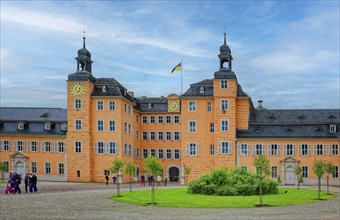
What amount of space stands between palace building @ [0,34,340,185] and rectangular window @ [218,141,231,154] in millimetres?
139

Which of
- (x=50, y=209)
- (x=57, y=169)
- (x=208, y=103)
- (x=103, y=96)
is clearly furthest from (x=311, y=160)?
(x=50, y=209)

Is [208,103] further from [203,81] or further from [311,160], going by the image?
[311,160]

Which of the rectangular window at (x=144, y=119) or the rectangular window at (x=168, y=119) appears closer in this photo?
the rectangular window at (x=168, y=119)

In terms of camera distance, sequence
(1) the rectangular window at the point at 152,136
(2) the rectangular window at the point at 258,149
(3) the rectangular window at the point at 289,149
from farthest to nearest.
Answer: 1. (1) the rectangular window at the point at 152,136
2. (2) the rectangular window at the point at 258,149
3. (3) the rectangular window at the point at 289,149

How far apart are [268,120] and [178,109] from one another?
15727mm

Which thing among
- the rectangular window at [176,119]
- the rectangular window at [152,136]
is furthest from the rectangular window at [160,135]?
the rectangular window at [176,119]

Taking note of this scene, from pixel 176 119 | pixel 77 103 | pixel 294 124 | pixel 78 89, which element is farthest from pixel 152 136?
pixel 294 124

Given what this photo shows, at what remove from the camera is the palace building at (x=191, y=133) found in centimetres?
7150

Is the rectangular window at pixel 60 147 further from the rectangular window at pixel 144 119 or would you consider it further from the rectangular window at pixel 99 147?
the rectangular window at pixel 144 119

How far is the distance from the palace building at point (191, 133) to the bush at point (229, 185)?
2533 cm

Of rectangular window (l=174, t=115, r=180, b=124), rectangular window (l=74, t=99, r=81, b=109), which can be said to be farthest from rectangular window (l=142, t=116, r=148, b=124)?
rectangular window (l=74, t=99, r=81, b=109)

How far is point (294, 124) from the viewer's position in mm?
72938

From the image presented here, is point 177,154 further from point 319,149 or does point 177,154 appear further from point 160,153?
point 319,149

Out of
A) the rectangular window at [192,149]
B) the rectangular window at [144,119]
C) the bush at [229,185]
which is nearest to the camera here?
the bush at [229,185]
